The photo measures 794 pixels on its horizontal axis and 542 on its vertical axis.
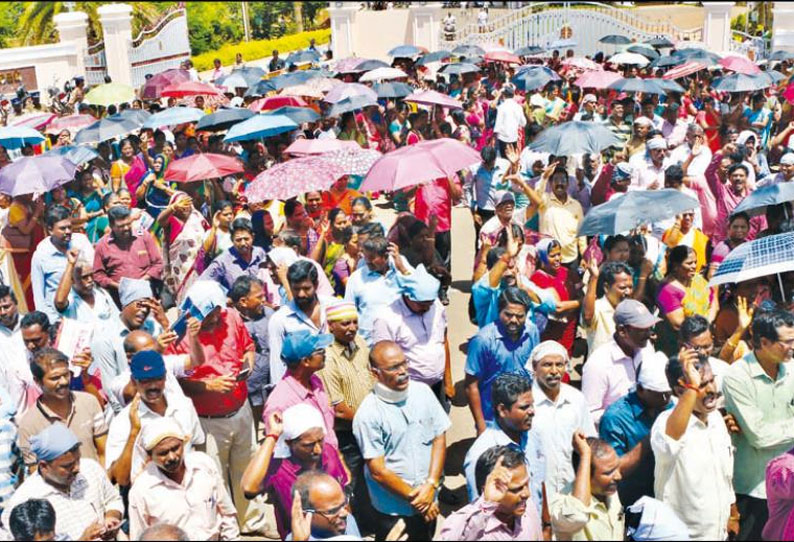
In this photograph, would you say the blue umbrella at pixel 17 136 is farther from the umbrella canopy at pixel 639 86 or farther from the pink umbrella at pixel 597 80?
the pink umbrella at pixel 597 80

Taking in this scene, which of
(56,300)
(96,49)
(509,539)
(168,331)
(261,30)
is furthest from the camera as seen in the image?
(261,30)

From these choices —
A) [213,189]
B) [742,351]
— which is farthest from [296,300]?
[213,189]

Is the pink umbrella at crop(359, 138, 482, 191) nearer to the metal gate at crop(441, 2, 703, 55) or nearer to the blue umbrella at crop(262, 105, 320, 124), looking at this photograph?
the blue umbrella at crop(262, 105, 320, 124)

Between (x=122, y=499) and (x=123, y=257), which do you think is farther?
(x=123, y=257)

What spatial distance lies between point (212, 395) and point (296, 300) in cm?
79

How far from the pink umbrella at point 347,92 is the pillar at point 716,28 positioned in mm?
18101

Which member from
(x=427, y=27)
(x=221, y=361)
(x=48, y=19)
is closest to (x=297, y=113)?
(x=221, y=361)

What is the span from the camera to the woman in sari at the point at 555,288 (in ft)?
21.4

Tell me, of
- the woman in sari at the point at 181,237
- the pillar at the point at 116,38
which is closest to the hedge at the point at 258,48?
the pillar at the point at 116,38

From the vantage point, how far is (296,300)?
5.78 meters

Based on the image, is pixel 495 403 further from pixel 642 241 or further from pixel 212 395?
pixel 642 241

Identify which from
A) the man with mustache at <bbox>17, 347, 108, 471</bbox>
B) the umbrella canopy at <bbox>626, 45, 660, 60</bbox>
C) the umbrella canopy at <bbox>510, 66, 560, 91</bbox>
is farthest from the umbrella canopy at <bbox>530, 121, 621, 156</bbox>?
the umbrella canopy at <bbox>626, 45, 660, 60</bbox>

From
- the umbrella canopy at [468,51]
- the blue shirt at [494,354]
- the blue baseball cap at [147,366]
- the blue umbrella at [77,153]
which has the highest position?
the umbrella canopy at [468,51]

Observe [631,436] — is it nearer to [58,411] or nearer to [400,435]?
[400,435]
